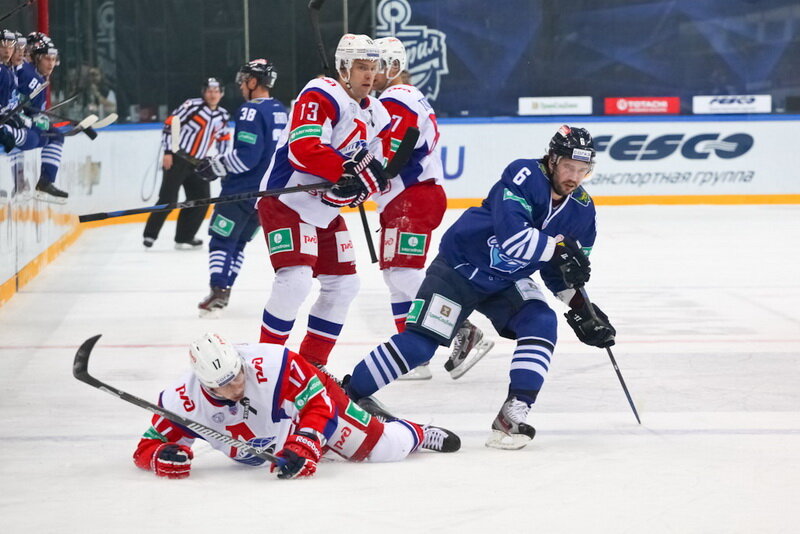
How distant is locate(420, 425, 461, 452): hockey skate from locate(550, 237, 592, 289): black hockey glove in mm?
571

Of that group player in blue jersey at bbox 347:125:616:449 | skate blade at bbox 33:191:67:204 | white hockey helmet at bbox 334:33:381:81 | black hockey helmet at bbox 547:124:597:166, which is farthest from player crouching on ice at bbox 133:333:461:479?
skate blade at bbox 33:191:67:204

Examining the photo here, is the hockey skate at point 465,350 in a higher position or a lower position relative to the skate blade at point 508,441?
lower

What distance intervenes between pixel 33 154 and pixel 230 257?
1.86 meters

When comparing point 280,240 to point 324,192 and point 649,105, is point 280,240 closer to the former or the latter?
point 324,192

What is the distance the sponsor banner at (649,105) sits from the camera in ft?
43.1

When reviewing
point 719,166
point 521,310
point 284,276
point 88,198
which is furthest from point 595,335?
point 719,166

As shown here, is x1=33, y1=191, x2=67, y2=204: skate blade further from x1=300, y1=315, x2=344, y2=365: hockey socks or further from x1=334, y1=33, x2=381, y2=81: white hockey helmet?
x1=334, y1=33, x2=381, y2=81: white hockey helmet

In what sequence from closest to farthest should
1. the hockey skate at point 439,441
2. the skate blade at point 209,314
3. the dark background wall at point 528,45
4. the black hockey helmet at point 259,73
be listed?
the hockey skate at point 439,441
the skate blade at point 209,314
the black hockey helmet at point 259,73
the dark background wall at point 528,45

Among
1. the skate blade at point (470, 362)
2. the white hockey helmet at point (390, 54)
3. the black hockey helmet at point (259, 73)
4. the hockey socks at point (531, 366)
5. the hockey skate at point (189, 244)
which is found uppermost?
the white hockey helmet at point (390, 54)

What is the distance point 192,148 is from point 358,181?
209 inches

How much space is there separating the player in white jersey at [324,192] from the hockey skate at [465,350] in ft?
1.64

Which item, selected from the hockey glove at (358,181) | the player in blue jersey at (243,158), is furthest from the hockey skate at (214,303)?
the hockey glove at (358,181)

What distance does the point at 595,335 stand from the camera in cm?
398

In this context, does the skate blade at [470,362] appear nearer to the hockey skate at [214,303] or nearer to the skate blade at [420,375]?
the skate blade at [420,375]
